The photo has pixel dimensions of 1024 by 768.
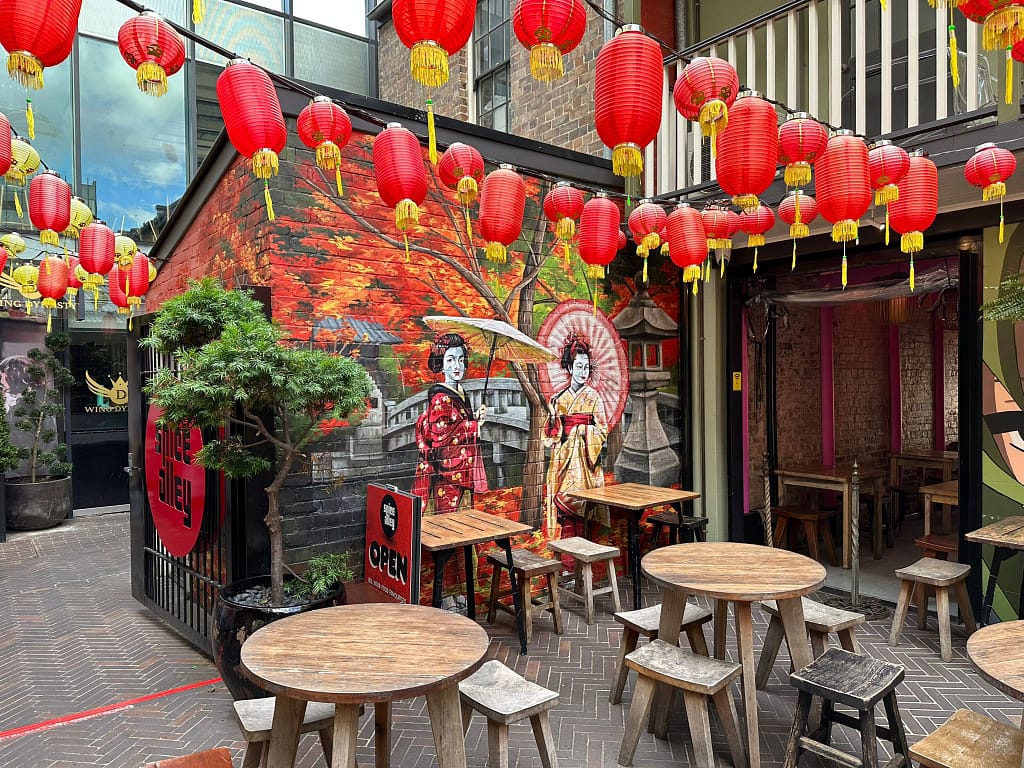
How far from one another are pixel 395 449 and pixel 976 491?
15.0ft

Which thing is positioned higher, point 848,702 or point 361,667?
point 361,667

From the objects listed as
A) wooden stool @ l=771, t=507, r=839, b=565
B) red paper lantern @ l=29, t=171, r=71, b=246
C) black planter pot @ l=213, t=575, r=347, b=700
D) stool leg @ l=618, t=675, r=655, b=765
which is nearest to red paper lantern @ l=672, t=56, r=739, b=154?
stool leg @ l=618, t=675, r=655, b=765

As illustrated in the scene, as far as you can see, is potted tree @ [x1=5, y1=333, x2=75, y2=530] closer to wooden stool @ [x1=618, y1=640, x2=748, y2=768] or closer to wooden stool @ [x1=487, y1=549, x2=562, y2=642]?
wooden stool @ [x1=487, y1=549, x2=562, y2=642]

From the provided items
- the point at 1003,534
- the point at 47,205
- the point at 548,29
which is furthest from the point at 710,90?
the point at 47,205

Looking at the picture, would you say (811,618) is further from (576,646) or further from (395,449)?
(395,449)

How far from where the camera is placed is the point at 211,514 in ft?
15.1

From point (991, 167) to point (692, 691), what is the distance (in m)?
3.45

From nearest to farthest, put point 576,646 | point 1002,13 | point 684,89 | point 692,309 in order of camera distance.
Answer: point 1002,13
point 684,89
point 576,646
point 692,309

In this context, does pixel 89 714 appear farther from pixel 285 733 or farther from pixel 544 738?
pixel 544 738

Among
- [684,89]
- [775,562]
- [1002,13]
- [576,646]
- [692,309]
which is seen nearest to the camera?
[1002,13]

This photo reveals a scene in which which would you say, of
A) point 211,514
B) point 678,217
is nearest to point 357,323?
point 211,514

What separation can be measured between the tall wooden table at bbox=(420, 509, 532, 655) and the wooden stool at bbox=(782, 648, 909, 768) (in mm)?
2028

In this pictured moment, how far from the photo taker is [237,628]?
3691 mm

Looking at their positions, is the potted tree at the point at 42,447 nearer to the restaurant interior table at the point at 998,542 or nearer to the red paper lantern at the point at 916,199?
the red paper lantern at the point at 916,199
